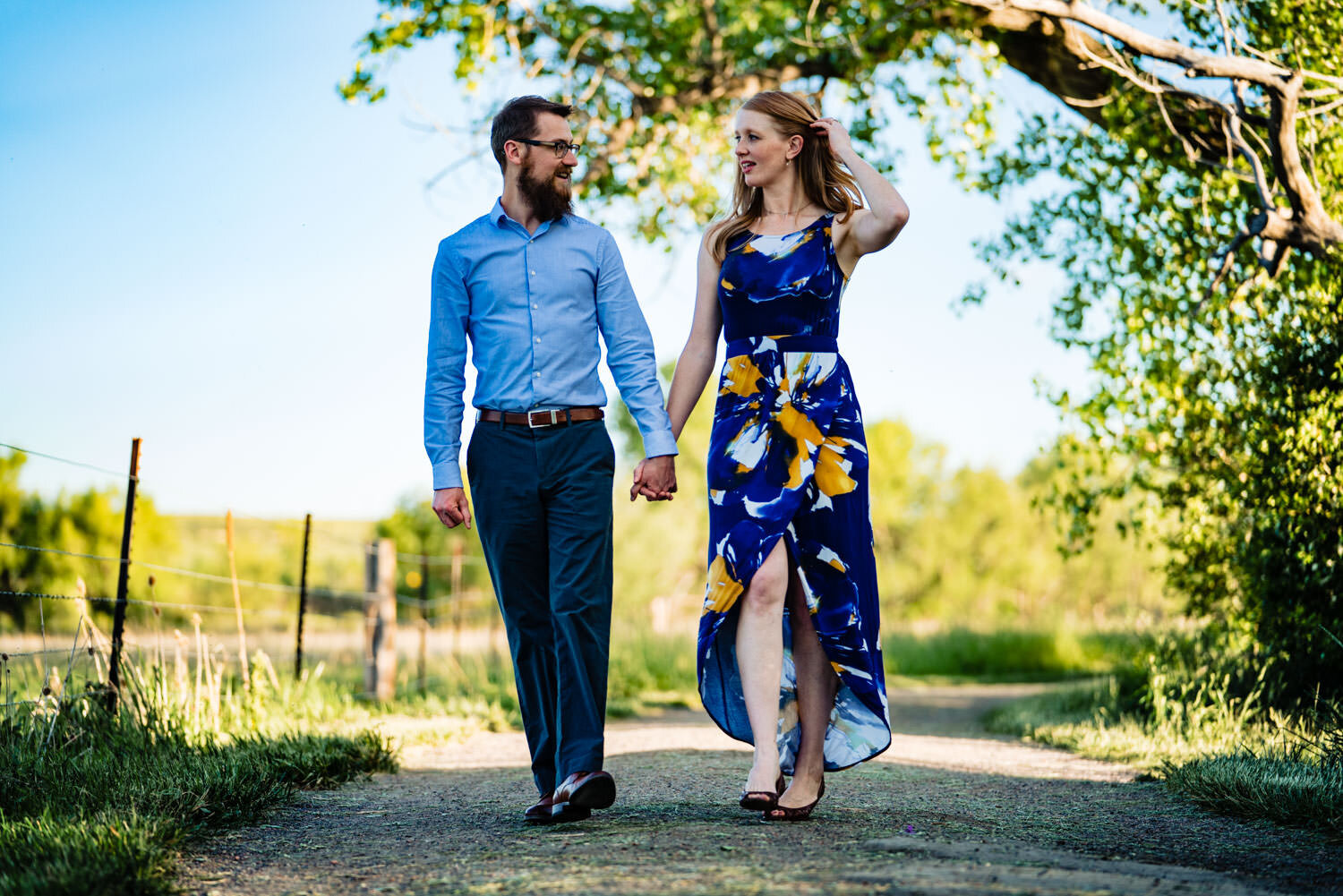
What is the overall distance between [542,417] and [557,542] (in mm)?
368

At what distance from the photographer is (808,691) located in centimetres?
348

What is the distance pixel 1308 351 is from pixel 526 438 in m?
4.84

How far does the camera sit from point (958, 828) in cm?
319

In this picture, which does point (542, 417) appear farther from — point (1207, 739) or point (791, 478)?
point (1207, 739)

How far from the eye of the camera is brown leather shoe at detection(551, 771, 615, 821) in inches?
128

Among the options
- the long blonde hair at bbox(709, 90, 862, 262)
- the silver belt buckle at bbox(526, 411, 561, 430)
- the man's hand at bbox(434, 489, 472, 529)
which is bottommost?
the man's hand at bbox(434, 489, 472, 529)

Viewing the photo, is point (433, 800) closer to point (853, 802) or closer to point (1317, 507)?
point (853, 802)

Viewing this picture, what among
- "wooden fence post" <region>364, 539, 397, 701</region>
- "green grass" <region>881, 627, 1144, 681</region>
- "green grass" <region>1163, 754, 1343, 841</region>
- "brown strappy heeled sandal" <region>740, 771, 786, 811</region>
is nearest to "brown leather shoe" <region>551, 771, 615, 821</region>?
"brown strappy heeled sandal" <region>740, 771, 786, 811</region>

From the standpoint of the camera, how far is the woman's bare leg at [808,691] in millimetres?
3346

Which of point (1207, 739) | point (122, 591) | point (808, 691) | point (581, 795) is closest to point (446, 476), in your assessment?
point (581, 795)

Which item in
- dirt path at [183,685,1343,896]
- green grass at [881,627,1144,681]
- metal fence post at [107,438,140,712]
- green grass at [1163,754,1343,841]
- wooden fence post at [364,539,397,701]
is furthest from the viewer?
green grass at [881,627,1144,681]

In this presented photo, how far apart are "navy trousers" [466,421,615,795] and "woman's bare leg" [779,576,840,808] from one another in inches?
22.2

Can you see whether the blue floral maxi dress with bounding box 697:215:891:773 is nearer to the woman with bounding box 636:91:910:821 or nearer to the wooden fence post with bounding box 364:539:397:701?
the woman with bounding box 636:91:910:821

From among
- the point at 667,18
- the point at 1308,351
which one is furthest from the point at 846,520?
the point at 667,18
